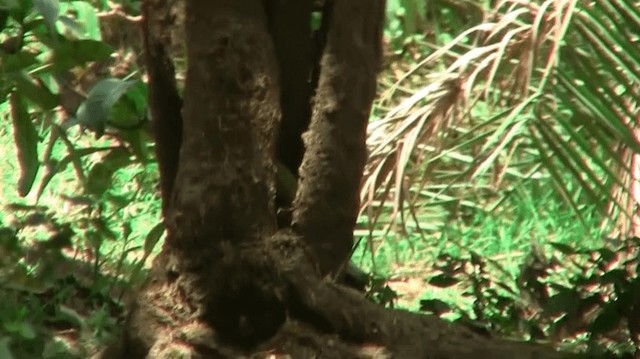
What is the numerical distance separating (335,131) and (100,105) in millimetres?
483

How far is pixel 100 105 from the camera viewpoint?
6.60ft

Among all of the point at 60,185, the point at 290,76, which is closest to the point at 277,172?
the point at 290,76

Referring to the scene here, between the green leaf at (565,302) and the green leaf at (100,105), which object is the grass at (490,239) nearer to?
the green leaf at (565,302)

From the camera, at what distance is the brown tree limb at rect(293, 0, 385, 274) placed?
1825 mm

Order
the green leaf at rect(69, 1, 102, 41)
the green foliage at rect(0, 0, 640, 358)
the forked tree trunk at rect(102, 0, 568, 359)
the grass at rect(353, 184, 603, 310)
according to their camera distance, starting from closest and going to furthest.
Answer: the forked tree trunk at rect(102, 0, 568, 359) < the green foliage at rect(0, 0, 640, 358) < the green leaf at rect(69, 1, 102, 41) < the grass at rect(353, 184, 603, 310)

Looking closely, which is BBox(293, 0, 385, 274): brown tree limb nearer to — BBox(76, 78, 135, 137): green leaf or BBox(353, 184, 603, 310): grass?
BBox(76, 78, 135, 137): green leaf

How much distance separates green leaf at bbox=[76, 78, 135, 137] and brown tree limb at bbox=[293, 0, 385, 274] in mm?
415

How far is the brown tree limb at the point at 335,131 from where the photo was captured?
71.9 inches

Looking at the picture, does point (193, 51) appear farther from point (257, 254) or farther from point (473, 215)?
point (473, 215)

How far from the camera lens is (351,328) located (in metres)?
1.71

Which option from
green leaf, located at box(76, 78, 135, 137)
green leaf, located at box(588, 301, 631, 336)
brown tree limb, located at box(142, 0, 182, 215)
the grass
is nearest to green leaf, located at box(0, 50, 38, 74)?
green leaf, located at box(76, 78, 135, 137)

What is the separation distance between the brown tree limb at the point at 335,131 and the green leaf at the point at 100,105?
42 cm

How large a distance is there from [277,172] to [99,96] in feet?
1.39

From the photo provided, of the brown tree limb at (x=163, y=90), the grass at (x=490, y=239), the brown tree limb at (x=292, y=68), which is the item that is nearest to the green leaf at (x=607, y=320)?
the brown tree limb at (x=292, y=68)
